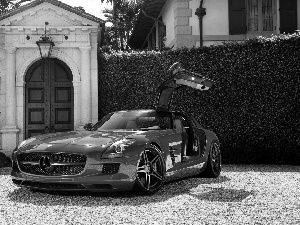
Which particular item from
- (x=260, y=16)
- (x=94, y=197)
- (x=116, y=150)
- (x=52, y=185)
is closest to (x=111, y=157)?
(x=116, y=150)

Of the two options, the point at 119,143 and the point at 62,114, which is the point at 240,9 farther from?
the point at 119,143

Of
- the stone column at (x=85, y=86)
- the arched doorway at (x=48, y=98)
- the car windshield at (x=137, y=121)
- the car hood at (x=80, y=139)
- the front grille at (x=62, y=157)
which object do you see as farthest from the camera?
the arched doorway at (x=48, y=98)

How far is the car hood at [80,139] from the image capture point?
23.4 ft

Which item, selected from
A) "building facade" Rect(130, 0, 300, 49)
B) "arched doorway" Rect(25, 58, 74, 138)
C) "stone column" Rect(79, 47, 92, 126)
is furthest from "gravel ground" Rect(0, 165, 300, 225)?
"building facade" Rect(130, 0, 300, 49)

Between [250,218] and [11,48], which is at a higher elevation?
[11,48]

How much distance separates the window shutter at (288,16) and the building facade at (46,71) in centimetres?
666

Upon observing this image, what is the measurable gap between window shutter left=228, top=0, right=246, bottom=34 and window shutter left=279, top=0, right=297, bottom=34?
135 centimetres

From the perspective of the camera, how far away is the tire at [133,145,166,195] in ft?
23.5

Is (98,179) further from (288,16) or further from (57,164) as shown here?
(288,16)

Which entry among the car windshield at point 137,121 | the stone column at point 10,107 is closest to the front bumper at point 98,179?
the car windshield at point 137,121

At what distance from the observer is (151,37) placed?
26531 millimetres

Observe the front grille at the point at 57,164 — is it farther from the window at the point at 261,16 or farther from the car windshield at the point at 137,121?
the window at the point at 261,16

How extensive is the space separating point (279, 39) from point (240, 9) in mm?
4769

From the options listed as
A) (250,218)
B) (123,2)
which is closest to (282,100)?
(250,218)
